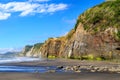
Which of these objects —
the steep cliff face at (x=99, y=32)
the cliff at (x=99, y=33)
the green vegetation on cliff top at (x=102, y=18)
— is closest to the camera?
the cliff at (x=99, y=33)

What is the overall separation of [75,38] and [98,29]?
60.4 feet

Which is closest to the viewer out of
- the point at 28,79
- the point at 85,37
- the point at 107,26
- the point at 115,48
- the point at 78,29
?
the point at 28,79

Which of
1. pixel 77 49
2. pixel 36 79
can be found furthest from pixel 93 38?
pixel 36 79

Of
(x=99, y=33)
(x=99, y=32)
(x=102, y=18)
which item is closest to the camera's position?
(x=99, y=33)

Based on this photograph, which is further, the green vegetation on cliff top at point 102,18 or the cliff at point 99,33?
the green vegetation on cliff top at point 102,18

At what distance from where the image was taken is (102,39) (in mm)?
117688

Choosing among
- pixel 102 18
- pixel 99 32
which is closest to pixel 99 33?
pixel 99 32

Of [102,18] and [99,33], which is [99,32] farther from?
[102,18]

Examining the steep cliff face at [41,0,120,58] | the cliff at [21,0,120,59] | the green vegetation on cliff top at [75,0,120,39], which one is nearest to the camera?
the cliff at [21,0,120,59]

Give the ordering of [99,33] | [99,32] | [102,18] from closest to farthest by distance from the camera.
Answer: [99,33], [99,32], [102,18]

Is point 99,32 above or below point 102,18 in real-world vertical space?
below

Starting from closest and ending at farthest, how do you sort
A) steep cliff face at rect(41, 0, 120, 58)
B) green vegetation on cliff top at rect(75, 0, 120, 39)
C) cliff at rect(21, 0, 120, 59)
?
cliff at rect(21, 0, 120, 59) < steep cliff face at rect(41, 0, 120, 58) < green vegetation on cliff top at rect(75, 0, 120, 39)

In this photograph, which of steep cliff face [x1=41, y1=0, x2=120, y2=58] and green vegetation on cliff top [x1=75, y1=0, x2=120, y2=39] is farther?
green vegetation on cliff top [x1=75, y1=0, x2=120, y2=39]

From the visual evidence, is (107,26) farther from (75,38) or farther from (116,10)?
(75,38)
